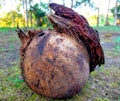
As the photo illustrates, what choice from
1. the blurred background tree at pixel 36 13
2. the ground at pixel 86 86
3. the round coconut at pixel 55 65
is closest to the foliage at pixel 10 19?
the blurred background tree at pixel 36 13

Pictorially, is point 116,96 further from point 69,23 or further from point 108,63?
point 108,63

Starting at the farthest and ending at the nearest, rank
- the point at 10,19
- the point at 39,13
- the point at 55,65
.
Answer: the point at 10,19 → the point at 39,13 → the point at 55,65

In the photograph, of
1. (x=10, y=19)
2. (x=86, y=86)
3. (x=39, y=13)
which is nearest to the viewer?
(x=86, y=86)

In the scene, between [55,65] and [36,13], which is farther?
[36,13]

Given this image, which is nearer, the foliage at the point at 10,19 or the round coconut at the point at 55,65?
the round coconut at the point at 55,65

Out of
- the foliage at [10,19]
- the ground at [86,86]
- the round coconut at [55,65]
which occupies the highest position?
the round coconut at [55,65]

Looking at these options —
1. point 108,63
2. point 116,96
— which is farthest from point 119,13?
point 116,96

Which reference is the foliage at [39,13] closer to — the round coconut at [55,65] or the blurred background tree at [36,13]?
the blurred background tree at [36,13]

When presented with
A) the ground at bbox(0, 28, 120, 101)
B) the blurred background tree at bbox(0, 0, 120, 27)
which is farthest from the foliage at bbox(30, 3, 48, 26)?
the ground at bbox(0, 28, 120, 101)

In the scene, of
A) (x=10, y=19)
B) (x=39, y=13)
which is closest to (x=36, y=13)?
(x=39, y=13)

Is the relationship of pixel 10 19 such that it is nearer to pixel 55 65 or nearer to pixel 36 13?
pixel 36 13

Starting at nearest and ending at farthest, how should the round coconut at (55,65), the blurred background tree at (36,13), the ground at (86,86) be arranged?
the round coconut at (55,65) < the ground at (86,86) < the blurred background tree at (36,13)
